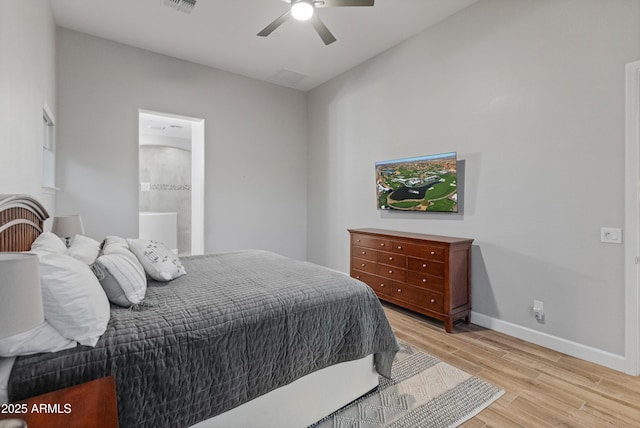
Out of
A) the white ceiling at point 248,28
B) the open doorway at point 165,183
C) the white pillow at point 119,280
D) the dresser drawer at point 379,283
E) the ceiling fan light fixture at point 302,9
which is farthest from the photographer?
the open doorway at point 165,183

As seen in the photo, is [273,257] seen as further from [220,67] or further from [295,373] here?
[220,67]

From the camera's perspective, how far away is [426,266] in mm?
3223

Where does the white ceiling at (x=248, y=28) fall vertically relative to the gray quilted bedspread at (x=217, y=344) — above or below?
above

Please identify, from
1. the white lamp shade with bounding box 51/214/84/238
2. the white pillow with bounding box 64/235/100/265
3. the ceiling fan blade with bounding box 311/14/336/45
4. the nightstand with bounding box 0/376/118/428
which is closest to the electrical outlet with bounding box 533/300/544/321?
the ceiling fan blade with bounding box 311/14/336/45

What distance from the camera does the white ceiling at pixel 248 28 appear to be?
130 inches

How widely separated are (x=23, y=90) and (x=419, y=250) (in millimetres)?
3423

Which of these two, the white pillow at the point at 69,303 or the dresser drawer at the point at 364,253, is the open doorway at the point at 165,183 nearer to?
the dresser drawer at the point at 364,253

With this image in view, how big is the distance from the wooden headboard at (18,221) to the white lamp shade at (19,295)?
36.3 inches

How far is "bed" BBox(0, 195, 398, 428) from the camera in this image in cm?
122

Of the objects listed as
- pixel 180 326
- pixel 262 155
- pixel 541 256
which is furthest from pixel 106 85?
pixel 541 256

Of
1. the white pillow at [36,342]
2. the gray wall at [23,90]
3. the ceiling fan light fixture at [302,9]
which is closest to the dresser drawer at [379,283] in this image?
the ceiling fan light fixture at [302,9]

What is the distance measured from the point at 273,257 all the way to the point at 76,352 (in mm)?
1786

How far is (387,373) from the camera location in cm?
205

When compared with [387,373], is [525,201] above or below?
above
